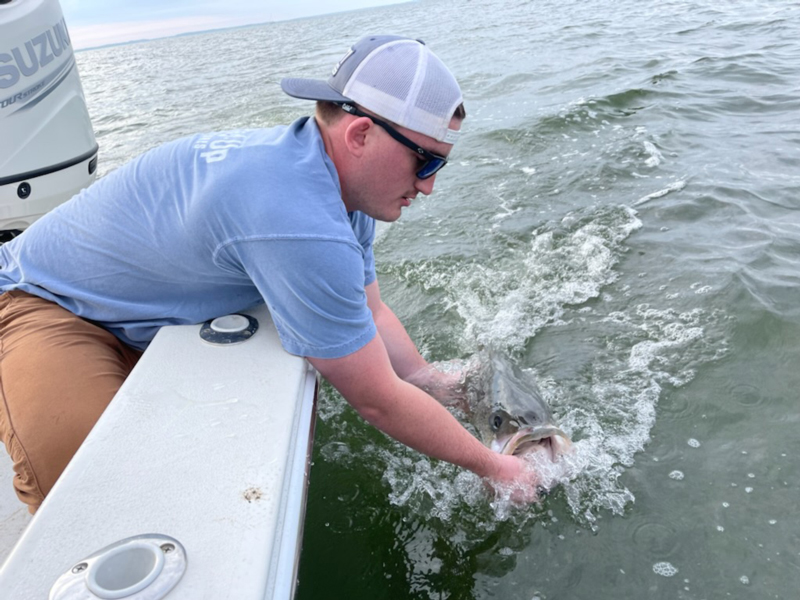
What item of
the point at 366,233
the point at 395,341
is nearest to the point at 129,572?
the point at 366,233

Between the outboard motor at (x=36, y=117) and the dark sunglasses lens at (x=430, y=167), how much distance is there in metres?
2.97

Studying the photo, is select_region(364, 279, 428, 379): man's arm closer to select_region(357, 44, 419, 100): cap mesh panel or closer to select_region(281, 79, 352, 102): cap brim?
select_region(281, 79, 352, 102): cap brim

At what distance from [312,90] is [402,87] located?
337 mm

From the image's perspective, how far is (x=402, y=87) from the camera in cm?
175

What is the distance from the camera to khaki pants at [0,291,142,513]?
1793mm

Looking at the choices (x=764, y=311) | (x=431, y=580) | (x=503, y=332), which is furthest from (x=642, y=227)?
(x=431, y=580)

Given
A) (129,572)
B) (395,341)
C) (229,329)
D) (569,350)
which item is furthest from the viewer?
(569,350)

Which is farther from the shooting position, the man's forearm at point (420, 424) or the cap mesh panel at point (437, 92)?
the man's forearm at point (420, 424)

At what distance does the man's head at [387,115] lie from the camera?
176 cm

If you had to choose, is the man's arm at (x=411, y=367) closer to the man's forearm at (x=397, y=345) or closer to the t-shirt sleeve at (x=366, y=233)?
the man's forearm at (x=397, y=345)

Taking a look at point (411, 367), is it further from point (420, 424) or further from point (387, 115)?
point (387, 115)

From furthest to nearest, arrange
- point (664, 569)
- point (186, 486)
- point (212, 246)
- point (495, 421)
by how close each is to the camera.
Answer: point (495, 421)
point (664, 569)
point (212, 246)
point (186, 486)

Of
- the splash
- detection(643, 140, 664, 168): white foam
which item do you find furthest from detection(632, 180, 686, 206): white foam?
detection(643, 140, 664, 168): white foam

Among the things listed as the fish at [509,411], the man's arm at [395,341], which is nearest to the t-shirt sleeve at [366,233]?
the man's arm at [395,341]
